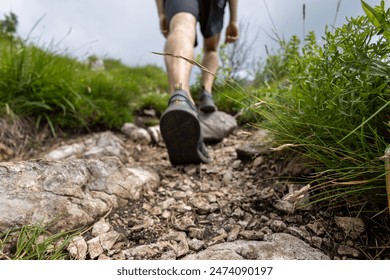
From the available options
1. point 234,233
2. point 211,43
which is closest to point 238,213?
point 234,233

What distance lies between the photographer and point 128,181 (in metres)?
2.01

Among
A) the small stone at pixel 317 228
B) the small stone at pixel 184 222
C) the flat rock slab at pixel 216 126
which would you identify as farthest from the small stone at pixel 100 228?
the flat rock slab at pixel 216 126

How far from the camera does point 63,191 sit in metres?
1.65

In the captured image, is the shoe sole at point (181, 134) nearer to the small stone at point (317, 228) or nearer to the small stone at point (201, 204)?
the small stone at point (201, 204)

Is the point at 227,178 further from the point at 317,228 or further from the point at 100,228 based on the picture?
the point at 100,228

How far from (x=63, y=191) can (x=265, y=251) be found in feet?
3.38

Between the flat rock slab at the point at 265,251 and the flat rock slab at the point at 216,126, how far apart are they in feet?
6.42

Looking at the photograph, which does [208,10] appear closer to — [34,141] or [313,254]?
[34,141]

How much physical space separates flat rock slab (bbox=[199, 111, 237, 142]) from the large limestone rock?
1366mm

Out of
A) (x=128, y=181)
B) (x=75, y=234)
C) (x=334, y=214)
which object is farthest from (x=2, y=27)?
(x=334, y=214)

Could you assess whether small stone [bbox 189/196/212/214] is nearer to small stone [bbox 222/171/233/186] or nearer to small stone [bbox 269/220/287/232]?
small stone [bbox 222/171/233/186]

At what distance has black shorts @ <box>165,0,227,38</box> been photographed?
254 cm

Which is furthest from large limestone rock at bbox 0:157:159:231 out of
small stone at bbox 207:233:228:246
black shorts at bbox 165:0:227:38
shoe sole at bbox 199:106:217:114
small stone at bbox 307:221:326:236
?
shoe sole at bbox 199:106:217:114
